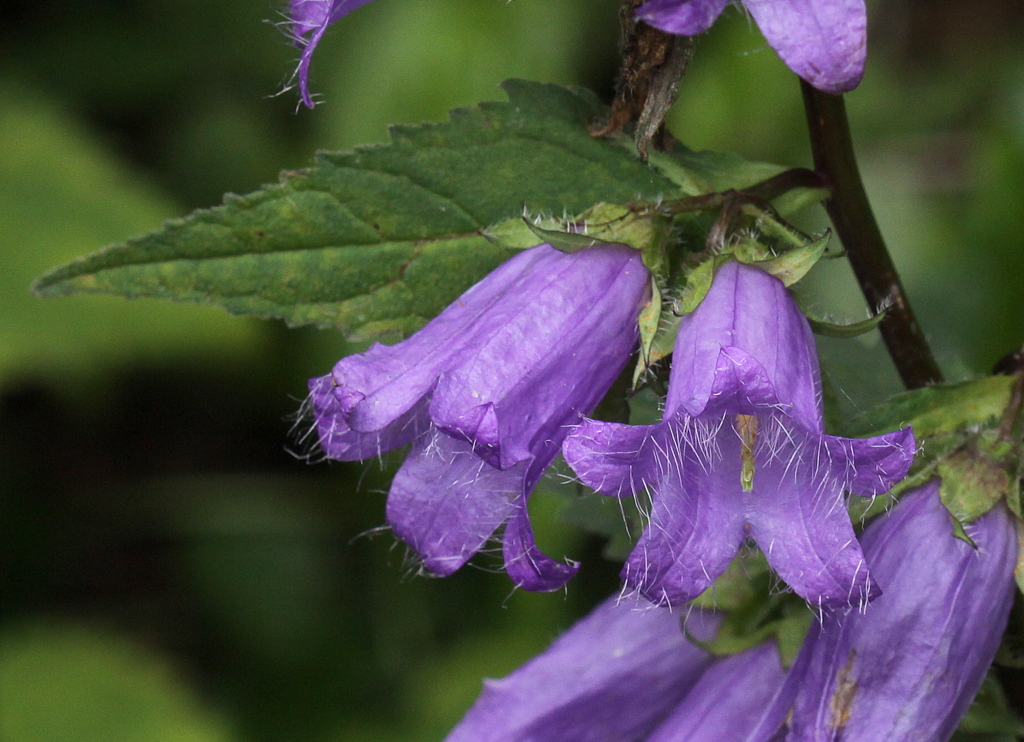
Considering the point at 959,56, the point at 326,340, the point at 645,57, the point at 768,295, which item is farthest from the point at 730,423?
the point at 959,56

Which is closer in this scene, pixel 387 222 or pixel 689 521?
pixel 689 521

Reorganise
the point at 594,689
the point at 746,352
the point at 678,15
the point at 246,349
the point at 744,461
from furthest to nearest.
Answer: the point at 246,349 → the point at 594,689 → the point at 744,461 → the point at 746,352 → the point at 678,15

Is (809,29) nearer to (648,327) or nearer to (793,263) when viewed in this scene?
(793,263)

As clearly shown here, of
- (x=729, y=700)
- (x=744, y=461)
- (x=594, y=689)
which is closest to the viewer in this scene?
(x=744, y=461)

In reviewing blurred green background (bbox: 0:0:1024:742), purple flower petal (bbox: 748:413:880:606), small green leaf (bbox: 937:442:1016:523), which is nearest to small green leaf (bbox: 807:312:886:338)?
purple flower petal (bbox: 748:413:880:606)

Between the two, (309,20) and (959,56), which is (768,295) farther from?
(959,56)

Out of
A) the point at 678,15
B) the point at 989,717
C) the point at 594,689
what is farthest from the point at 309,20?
the point at 989,717

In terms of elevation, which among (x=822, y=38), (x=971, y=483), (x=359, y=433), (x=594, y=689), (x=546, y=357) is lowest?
(x=594, y=689)

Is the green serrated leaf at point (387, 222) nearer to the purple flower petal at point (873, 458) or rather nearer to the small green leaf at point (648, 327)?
the small green leaf at point (648, 327)
